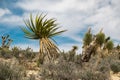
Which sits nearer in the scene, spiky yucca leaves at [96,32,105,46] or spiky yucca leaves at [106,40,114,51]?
spiky yucca leaves at [96,32,105,46]

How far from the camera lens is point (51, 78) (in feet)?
31.3

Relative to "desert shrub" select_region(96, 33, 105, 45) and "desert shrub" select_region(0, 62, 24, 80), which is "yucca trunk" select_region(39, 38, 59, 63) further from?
"desert shrub" select_region(0, 62, 24, 80)

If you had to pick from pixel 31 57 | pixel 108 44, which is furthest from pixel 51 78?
pixel 108 44

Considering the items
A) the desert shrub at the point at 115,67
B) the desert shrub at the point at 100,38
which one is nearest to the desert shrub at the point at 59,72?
the desert shrub at the point at 115,67

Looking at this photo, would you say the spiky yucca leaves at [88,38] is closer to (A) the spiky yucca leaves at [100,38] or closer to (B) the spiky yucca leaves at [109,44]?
(A) the spiky yucca leaves at [100,38]

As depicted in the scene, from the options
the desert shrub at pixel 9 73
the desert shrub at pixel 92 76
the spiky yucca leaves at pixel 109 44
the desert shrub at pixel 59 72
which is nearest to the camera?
the desert shrub at pixel 9 73

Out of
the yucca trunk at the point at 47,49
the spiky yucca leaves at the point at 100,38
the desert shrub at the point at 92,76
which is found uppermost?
the spiky yucca leaves at the point at 100,38

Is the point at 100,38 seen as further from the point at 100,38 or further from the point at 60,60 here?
the point at 60,60

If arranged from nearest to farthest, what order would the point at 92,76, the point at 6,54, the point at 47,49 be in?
the point at 92,76, the point at 47,49, the point at 6,54

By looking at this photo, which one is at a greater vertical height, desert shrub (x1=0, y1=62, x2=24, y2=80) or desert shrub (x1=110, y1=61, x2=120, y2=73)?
desert shrub (x1=110, y1=61, x2=120, y2=73)

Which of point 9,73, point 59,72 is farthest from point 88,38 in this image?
point 9,73

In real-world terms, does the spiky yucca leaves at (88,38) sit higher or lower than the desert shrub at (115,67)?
higher

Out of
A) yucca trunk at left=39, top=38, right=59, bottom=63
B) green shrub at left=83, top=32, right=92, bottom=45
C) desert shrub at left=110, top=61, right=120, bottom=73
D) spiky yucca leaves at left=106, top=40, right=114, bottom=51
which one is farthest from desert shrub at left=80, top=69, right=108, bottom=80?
spiky yucca leaves at left=106, top=40, right=114, bottom=51

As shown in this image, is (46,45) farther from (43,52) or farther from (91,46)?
(91,46)
